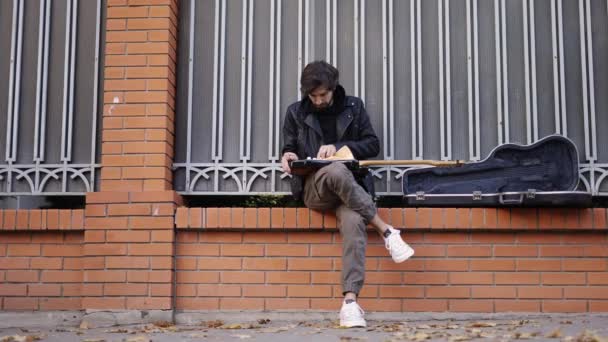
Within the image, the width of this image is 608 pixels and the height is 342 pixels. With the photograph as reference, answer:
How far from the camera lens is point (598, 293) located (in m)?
5.67

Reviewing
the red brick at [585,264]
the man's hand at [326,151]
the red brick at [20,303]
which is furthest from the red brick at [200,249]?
the red brick at [585,264]

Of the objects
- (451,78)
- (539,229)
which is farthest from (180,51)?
(539,229)

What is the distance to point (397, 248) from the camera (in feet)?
17.7

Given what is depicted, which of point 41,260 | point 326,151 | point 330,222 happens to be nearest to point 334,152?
point 326,151

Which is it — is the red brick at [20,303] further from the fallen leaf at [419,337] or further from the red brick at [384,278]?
the fallen leaf at [419,337]

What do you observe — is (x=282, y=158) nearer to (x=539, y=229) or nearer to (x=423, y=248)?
(x=423, y=248)

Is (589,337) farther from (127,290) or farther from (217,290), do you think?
(127,290)

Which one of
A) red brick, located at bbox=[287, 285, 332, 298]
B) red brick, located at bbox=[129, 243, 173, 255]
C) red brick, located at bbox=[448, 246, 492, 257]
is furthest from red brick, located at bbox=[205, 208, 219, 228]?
red brick, located at bbox=[448, 246, 492, 257]

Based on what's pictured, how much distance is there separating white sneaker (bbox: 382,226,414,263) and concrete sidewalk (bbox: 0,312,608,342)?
407 millimetres

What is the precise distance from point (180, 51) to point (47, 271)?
5.70ft

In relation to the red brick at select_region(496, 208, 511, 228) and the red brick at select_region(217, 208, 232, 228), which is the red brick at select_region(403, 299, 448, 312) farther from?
the red brick at select_region(217, 208, 232, 228)

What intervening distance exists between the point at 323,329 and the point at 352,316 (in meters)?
0.18

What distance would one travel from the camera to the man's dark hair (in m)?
5.64

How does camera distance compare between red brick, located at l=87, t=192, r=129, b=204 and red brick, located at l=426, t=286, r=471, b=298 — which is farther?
red brick, located at l=87, t=192, r=129, b=204
